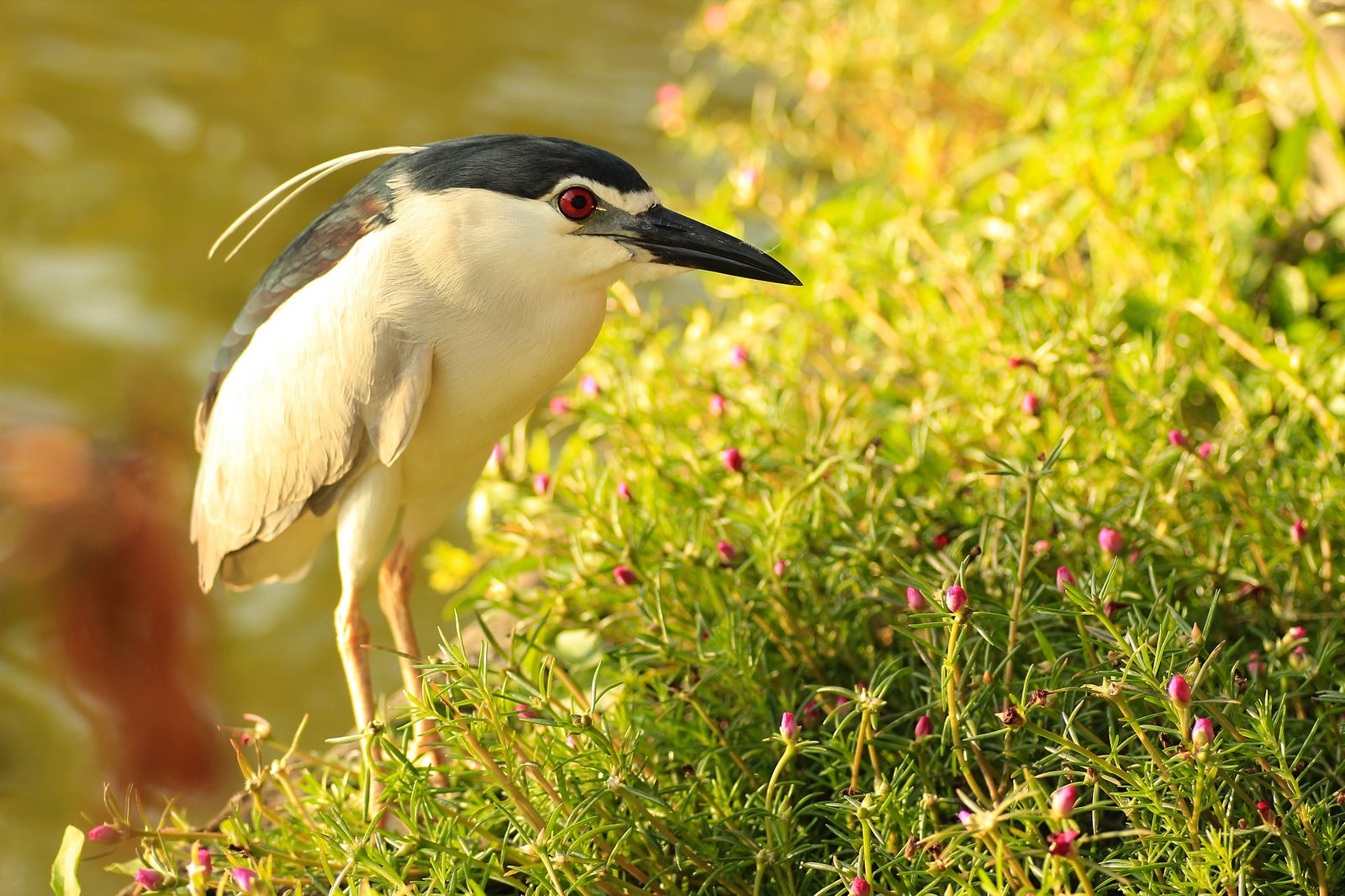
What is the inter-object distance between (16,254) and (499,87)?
2.03m

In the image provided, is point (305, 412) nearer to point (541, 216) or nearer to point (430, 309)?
point (430, 309)

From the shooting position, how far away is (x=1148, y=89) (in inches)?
124

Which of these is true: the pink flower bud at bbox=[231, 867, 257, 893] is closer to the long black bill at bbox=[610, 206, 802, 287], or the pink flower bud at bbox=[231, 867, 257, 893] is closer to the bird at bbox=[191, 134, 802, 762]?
the bird at bbox=[191, 134, 802, 762]

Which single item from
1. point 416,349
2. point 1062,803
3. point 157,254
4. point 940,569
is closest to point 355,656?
point 416,349

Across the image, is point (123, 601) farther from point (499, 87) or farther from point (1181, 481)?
point (499, 87)

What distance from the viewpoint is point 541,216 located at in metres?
1.52

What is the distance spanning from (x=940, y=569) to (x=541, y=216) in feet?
2.39

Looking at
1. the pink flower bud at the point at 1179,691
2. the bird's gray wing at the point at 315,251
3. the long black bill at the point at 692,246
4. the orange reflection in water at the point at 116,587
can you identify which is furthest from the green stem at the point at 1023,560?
the orange reflection in water at the point at 116,587

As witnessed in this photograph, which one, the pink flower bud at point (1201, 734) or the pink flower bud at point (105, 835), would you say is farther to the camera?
the pink flower bud at point (105, 835)

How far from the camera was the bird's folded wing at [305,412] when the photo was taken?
1552mm

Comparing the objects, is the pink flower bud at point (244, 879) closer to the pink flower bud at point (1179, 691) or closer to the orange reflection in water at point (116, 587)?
the orange reflection in water at point (116, 587)

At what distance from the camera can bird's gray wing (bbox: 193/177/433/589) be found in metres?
1.55

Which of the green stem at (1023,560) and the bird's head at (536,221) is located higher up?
the bird's head at (536,221)

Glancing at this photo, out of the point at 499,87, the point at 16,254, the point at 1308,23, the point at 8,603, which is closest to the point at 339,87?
the point at 499,87
